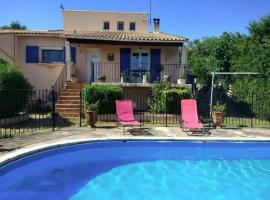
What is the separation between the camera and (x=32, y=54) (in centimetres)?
2367

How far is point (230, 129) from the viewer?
15984 mm

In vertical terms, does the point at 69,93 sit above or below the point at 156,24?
below

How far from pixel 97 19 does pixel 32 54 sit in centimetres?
844

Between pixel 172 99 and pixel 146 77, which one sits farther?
pixel 146 77

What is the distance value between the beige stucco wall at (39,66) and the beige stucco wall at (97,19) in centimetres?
610

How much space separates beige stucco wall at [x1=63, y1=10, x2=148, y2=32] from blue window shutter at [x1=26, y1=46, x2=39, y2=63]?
6.39 meters

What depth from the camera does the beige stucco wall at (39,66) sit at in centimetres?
2360

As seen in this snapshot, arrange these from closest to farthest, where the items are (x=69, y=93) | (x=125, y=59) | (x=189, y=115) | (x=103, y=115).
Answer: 1. (x=189, y=115)
2. (x=103, y=115)
3. (x=69, y=93)
4. (x=125, y=59)

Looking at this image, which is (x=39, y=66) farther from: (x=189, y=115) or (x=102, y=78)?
(x=189, y=115)

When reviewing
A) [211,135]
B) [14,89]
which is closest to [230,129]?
[211,135]

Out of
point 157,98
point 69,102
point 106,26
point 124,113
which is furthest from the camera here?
point 106,26

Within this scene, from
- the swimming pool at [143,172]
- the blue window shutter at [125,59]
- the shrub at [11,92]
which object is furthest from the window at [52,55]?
the swimming pool at [143,172]

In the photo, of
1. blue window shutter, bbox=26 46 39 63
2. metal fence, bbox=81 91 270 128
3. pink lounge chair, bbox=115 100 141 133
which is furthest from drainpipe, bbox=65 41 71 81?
pink lounge chair, bbox=115 100 141 133

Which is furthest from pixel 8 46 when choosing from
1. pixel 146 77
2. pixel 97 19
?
pixel 97 19
